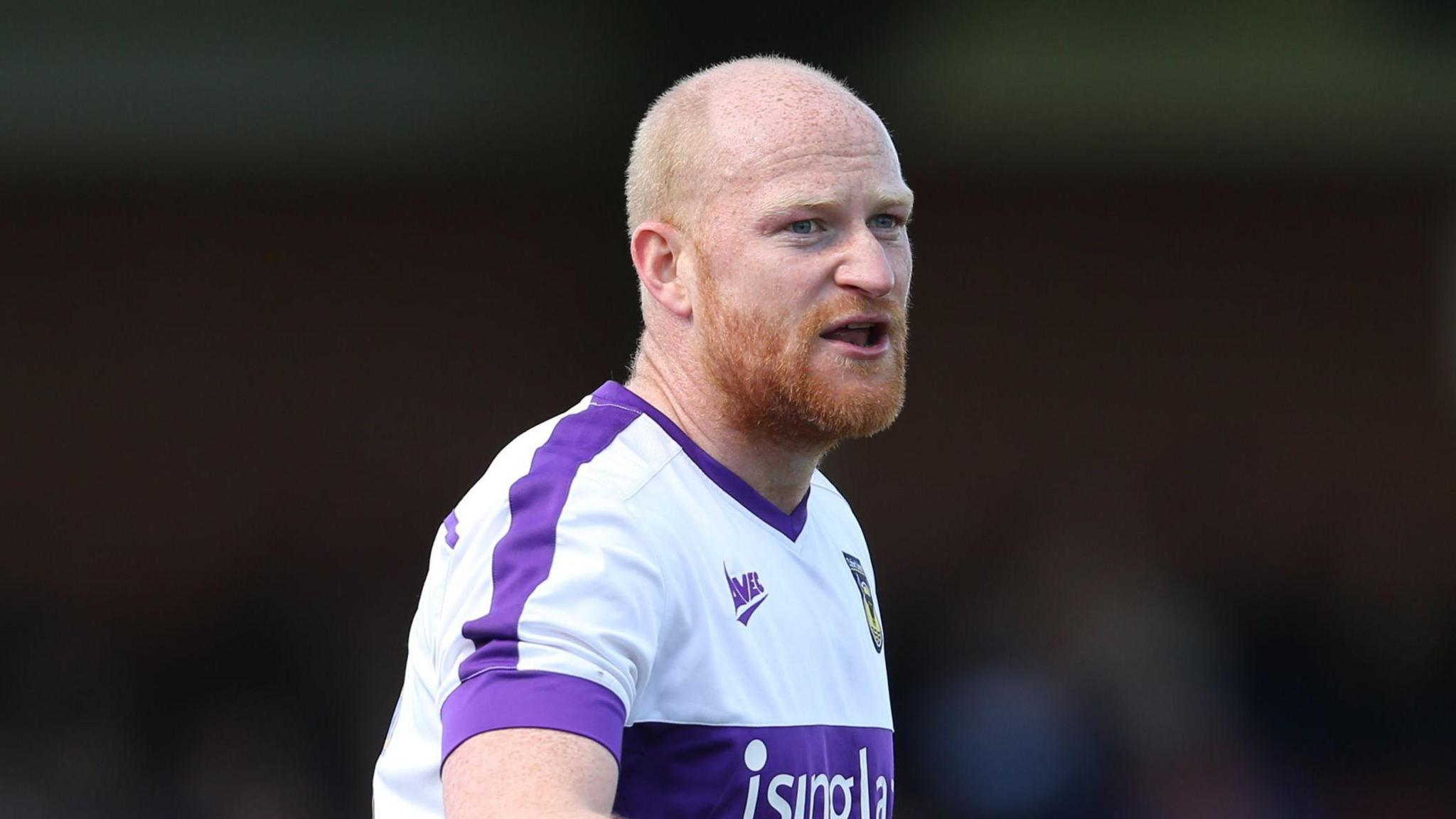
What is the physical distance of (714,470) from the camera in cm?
240

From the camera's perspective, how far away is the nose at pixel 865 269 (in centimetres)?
233

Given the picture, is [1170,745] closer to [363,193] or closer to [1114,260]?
[1114,260]

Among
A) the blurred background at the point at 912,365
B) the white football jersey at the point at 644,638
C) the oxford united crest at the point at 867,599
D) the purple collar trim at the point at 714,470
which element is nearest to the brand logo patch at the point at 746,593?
the white football jersey at the point at 644,638

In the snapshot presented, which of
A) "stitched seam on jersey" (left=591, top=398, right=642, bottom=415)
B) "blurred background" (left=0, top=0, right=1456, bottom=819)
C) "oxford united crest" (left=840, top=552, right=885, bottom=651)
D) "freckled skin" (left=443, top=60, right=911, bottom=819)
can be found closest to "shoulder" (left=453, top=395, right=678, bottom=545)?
"stitched seam on jersey" (left=591, top=398, right=642, bottom=415)

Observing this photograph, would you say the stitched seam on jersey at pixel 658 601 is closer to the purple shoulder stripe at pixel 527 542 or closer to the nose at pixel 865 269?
the purple shoulder stripe at pixel 527 542

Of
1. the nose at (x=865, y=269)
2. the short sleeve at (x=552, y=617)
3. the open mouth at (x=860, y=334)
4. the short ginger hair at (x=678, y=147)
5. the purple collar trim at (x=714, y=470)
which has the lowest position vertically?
the short sleeve at (x=552, y=617)

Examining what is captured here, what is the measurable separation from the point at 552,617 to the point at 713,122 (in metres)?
0.82

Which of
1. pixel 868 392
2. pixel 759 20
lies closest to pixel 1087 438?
pixel 759 20

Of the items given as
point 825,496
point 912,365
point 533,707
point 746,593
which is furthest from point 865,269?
point 912,365

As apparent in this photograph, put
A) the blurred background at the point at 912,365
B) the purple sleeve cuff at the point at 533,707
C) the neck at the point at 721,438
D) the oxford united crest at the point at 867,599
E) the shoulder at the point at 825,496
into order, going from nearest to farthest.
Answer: the purple sleeve cuff at the point at 533,707
the neck at the point at 721,438
the oxford united crest at the point at 867,599
the shoulder at the point at 825,496
the blurred background at the point at 912,365

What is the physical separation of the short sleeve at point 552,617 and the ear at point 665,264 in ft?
1.35

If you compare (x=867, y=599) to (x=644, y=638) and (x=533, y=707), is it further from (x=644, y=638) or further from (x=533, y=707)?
(x=533, y=707)

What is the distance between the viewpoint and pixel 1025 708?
7441 mm

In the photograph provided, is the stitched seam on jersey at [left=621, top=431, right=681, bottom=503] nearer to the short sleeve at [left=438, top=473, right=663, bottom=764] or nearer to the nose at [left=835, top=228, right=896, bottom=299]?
the short sleeve at [left=438, top=473, right=663, bottom=764]
